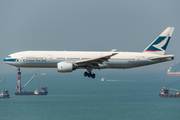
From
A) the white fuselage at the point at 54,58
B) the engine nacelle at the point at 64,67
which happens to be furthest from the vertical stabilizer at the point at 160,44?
the engine nacelle at the point at 64,67

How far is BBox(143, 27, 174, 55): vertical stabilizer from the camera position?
58.0 meters

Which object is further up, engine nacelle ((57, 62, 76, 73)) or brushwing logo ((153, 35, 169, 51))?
brushwing logo ((153, 35, 169, 51))

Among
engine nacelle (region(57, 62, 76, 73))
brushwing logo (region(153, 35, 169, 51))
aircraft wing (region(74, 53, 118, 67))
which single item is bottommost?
engine nacelle (region(57, 62, 76, 73))

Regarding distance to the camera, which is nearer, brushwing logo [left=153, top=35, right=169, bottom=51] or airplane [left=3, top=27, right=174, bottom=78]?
airplane [left=3, top=27, right=174, bottom=78]

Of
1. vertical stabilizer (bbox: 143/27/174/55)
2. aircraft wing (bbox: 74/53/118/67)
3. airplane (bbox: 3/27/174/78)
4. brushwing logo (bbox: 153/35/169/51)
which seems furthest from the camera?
brushwing logo (bbox: 153/35/169/51)

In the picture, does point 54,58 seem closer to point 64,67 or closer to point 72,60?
point 64,67

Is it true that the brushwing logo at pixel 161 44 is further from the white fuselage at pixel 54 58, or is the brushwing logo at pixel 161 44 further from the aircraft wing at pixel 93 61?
the aircraft wing at pixel 93 61

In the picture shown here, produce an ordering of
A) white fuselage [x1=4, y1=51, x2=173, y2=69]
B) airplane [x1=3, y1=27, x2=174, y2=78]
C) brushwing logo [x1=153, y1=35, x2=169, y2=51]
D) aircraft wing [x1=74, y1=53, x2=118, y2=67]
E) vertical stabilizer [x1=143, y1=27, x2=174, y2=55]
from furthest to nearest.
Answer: brushwing logo [x1=153, y1=35, x2=169, y2=51]
vertical stabilizer [x1=143, y1=27, x2=174, y2=55]
white fuselage [x1=4, y1=51, x2=173, y2=69]
airplane [x1=3, y1=27, x2=174, y2=78]
aircraft wing [x1=74, y1=53, x2=118, y2=67]

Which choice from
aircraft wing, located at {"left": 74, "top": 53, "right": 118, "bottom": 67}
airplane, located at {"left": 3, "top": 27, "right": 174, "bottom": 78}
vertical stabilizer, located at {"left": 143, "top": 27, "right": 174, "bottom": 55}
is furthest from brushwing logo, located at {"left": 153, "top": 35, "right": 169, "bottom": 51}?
aircraft wing, located at {"left": 74, "top": 53, "right": 118, "bottom": 67}

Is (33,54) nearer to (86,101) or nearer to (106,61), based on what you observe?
(106,61)

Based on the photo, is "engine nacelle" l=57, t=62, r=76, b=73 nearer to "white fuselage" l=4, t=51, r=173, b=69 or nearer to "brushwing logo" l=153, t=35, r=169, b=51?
"white fuselage" l=4, t=51, r=173, b=69

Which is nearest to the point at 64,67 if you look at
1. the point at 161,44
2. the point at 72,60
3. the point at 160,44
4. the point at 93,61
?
the point at 72,60

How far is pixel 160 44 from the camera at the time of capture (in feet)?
192

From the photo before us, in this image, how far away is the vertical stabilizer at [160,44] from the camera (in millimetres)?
58000
